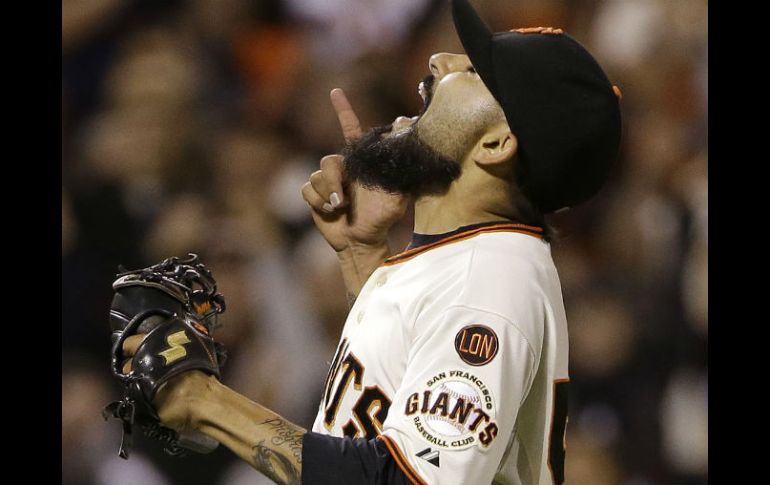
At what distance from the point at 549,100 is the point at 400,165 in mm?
352

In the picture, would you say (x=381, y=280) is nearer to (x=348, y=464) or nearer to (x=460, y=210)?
(x=460, y=210)

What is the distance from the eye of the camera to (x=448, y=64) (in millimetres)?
1830

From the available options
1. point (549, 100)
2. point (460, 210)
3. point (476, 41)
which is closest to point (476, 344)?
point (460, 210)

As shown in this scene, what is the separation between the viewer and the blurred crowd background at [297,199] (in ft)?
10.8

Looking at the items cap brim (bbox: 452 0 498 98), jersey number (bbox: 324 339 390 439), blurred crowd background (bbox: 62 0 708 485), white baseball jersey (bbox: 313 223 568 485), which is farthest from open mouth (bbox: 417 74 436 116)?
blurred crowd background (bbox: 62 0 708 485)

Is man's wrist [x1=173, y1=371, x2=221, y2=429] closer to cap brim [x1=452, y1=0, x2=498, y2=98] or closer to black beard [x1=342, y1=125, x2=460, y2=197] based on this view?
black beard [x1=342, y1=125, x2=460, y2=197]

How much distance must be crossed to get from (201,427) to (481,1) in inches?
104

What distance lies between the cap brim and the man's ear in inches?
2.8

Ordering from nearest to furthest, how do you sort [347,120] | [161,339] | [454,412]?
[454,412], [161,339], [347,120]

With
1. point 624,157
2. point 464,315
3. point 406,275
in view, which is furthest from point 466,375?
point 624,157

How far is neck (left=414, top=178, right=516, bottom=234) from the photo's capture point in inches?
69.5

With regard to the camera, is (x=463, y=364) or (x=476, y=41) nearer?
(x=463, y=364)

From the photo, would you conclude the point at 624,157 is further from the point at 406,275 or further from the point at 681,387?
the point at 406,275

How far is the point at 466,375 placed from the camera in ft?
4.68
